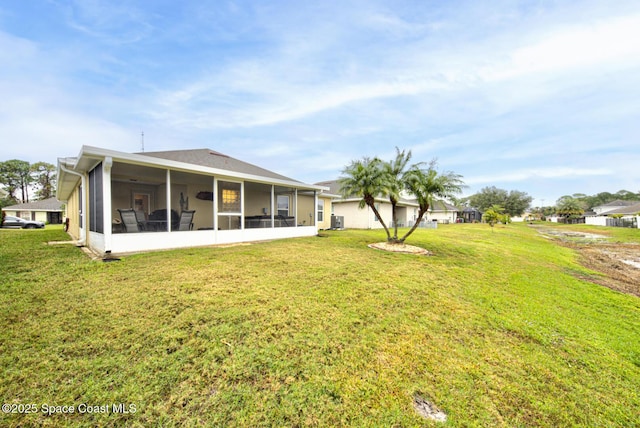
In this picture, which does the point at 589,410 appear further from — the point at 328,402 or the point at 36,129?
the point at 36,129

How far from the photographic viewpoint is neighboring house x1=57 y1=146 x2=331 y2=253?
6.68 metres

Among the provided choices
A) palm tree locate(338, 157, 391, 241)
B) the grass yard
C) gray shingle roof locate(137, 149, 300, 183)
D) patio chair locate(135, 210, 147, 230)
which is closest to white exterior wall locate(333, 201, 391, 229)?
palm tree locate(338, 157, 391, 241)

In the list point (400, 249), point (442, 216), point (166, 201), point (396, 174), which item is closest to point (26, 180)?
point (166, 201)

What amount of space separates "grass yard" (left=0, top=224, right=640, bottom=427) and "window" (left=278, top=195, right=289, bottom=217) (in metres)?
9.09

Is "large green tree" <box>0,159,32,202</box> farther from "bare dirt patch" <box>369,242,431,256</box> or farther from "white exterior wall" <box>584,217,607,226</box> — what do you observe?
"white exterior wall" <box>584,217,607,226</box>

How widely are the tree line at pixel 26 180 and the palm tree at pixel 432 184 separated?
6026cm

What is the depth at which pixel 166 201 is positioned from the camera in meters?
8.84

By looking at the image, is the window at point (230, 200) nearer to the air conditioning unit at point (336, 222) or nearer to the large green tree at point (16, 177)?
the air conditioning unit at point (336, 222)

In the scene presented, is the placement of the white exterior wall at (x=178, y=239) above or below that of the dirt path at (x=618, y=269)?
above

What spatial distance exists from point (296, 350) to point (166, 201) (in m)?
8.31

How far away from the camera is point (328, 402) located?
2.12 meters

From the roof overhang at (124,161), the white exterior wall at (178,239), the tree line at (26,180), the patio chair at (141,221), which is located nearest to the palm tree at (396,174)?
the roof overhang at (124,161)

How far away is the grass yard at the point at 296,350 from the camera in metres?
2.03

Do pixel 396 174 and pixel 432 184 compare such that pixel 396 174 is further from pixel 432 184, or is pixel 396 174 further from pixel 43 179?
pixel 43 179
